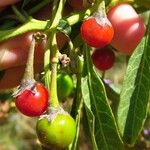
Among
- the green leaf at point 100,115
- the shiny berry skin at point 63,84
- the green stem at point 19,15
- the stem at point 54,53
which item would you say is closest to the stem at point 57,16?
the stem at point 54,53

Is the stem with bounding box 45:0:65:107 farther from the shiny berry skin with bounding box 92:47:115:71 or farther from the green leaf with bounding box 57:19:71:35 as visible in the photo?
the shiny berry skin with bounding box 92:47:115:71

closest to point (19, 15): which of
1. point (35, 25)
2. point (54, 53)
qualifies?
point (35, 25)

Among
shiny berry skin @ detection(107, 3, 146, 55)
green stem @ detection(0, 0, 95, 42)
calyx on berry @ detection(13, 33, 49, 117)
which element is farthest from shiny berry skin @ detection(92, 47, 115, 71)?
calyx on berry @ detection(13, 33, 49, 117)

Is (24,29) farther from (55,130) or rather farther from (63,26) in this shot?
(55,130)

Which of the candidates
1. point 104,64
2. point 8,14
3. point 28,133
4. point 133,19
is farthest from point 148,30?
point 28,133

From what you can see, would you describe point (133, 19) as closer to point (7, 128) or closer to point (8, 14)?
point (8, 14)

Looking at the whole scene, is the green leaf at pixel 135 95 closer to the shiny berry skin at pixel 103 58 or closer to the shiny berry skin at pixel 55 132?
the shiny berry skin at pixel 55 132
